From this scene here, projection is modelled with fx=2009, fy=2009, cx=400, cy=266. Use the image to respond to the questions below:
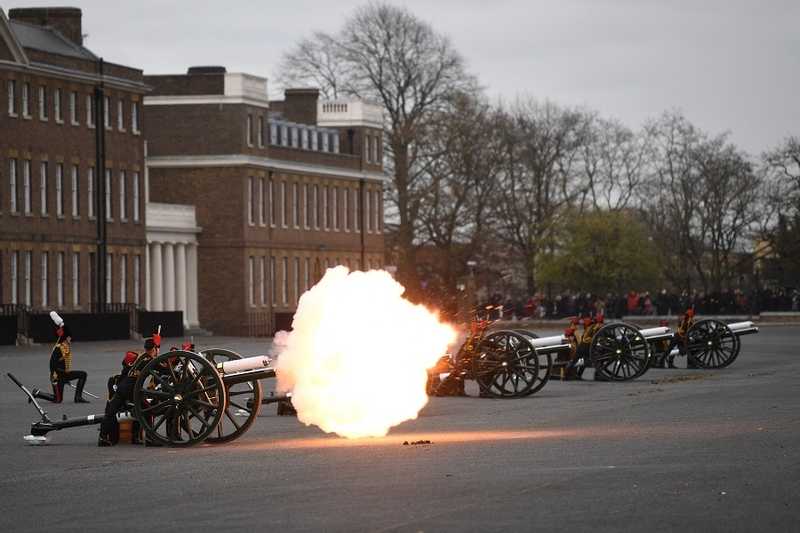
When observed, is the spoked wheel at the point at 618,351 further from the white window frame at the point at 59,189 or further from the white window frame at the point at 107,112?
the white window frame at the point at 107,112

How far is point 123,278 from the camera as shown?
8056 cm

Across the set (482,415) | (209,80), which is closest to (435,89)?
(209,80)

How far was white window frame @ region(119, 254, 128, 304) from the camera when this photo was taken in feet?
262

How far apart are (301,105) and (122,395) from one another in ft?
270

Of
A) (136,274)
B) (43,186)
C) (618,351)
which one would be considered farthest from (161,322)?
(618,351)

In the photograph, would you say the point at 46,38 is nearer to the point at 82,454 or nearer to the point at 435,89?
the point at 435,89

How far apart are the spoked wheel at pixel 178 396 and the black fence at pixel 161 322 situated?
49264 mm

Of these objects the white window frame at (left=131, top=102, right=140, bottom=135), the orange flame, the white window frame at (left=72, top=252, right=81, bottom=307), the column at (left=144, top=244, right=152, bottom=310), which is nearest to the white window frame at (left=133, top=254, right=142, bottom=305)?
the column at (left=144, top=244, right=152, bottom=310)

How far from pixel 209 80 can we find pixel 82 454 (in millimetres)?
70739

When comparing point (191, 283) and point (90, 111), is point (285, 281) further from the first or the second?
point (90, 111)

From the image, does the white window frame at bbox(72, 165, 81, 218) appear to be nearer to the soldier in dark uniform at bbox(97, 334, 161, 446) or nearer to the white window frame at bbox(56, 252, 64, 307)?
the white window frame at bbox(56, 252, 64, 307)

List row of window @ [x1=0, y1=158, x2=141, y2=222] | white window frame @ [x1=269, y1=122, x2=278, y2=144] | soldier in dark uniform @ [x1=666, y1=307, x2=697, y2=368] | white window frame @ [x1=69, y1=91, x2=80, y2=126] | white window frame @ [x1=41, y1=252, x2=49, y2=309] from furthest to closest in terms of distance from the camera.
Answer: white window frame @ [x1=269, y1=122, x2=278, y2=144] < white window frame @ [x1=69, y1=91, x2=80, y2=126] < white window frame @ [x1=41, y1=252, x2=49, y2=309] < row of window @ [x1=0, y1=158, x2=141, y2=222] < soldier in dark uniform @ [x1=666, y1=307, x2=697, y2=368]

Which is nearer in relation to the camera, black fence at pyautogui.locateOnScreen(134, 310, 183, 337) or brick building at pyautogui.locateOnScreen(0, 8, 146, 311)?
brick building at pyautogui.locateOnScreen(0, 8, 146, 311)

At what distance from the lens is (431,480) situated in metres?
18.2
